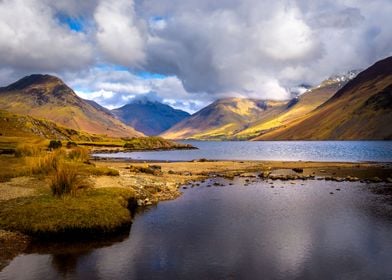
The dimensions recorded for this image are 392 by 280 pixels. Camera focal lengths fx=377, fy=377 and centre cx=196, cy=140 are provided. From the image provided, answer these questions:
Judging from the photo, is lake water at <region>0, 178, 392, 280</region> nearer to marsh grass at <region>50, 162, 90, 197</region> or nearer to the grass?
the grass

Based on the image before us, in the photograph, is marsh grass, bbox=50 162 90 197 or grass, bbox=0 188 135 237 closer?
grass, bbox=0 188 135 237

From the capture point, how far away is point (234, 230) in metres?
35.1

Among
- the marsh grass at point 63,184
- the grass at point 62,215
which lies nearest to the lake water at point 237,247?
the grass at point 62,215

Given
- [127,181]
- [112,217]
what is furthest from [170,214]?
[127,181]

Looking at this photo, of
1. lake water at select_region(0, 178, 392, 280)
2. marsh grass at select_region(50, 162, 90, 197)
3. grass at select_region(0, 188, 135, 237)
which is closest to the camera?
lake water at select_region(0, 178, 392, 280)

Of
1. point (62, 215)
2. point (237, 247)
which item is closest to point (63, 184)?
point (62, 215)

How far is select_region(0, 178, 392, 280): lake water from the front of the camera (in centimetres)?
2475

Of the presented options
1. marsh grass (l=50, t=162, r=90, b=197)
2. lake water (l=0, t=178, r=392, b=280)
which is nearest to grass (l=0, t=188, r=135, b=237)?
marsh grass (l=50, t=162, r=90, b=197)

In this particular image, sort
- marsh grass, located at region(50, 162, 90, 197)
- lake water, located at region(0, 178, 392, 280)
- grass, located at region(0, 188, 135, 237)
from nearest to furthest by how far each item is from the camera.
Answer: lake water, located at region(0, 178, 392, 280) < grass, located at region(0, 188, 135, 237) < marsh grass, located at region(50, 162, 90, 197)

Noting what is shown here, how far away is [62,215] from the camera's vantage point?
106 feet

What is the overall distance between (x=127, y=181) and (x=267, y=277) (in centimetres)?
3660

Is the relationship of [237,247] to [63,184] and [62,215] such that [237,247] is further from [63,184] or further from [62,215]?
[63,184]

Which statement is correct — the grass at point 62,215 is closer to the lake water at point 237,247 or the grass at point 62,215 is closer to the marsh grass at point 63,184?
the marsh grass at point 63,184

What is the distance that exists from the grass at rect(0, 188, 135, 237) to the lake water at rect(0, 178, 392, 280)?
199cm
